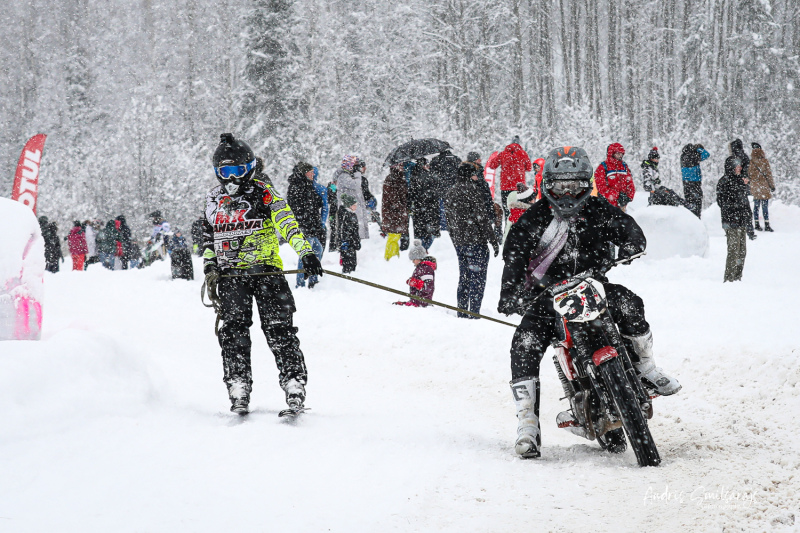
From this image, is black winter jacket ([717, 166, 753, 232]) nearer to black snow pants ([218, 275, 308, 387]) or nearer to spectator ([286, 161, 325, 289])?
spectator ([286, 161, 325, 289])

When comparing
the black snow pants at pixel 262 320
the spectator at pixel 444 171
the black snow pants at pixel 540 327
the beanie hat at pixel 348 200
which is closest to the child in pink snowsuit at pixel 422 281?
the beanie hat at pixel 348 200

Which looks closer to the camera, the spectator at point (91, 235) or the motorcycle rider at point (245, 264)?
the motorcycle rider at point (245, 264)

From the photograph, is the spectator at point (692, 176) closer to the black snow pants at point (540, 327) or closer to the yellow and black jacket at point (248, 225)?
the black snow pants at point (540, 327)

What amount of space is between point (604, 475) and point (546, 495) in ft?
1.54

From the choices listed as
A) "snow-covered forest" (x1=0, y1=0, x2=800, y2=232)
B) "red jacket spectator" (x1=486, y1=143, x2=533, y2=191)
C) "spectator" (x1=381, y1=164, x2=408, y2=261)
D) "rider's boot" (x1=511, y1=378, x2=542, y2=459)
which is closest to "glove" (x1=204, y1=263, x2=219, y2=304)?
"rider's boot" (x1=511, y1=378, x2=542, y2=459)

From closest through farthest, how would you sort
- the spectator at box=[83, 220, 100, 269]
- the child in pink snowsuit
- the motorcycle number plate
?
the motorcycle number plate
the child in pink snowsuit
the spectator at box=[83, 220, 100, 269]

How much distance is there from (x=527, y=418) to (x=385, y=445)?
0.96 m

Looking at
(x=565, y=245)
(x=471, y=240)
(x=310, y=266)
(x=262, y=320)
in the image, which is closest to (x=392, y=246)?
(x=471, y=240)

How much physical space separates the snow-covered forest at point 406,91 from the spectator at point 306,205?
1949cm

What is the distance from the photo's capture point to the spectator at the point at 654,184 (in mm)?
15141

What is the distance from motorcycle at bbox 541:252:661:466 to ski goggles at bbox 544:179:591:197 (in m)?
0.54

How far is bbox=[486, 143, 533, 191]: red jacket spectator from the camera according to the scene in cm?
1452

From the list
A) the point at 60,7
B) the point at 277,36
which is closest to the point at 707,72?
the point at 277,36

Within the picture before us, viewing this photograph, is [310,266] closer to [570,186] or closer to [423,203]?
[570,186]
